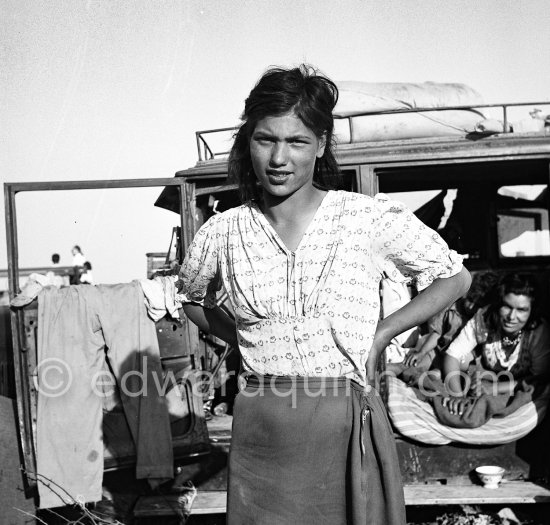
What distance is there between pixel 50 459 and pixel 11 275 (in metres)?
1.07

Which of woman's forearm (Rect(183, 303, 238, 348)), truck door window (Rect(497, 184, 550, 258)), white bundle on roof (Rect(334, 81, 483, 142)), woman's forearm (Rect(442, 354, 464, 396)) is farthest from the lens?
truck door window (Rect(497, 184, 550, 258))

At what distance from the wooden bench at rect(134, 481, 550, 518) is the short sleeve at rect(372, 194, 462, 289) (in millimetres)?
2303

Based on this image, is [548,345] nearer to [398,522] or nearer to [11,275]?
[398,522]

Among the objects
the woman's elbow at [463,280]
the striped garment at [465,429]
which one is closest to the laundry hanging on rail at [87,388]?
the striped garment at [465,429]

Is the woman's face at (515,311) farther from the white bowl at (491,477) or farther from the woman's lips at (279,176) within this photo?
the woman's lips at (279,176)

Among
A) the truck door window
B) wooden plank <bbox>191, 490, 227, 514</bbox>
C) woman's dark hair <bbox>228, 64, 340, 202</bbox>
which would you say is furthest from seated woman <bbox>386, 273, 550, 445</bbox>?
woman's dark hair <bbox>228, 64, 340, 202</bbox>

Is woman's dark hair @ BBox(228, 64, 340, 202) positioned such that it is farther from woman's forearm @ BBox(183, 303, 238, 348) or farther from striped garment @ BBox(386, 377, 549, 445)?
striped garment @ BBox(386, 377, 549, 445)

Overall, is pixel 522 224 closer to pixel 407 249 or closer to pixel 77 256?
pixel 407 249

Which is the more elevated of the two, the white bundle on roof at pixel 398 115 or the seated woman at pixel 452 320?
the white bundle on roof at pixel 398 115

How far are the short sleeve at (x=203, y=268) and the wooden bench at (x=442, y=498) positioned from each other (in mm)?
1980

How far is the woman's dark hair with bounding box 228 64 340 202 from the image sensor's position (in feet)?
5.33

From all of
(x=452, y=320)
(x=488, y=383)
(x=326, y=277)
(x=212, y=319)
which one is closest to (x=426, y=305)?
(x=326, y=277)

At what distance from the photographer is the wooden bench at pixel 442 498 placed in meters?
3.55

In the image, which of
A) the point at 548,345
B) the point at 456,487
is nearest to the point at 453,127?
the point at 548,345
